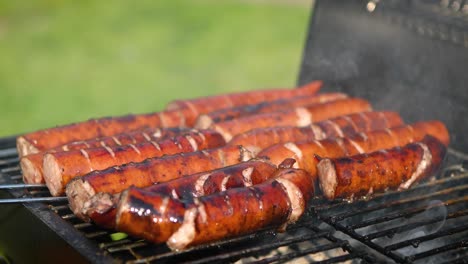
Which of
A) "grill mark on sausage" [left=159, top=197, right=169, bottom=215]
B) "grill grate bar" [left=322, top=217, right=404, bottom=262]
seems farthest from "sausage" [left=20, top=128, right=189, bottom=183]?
"grill grate bar" [left=322, top=217, right=404, bottom=262]

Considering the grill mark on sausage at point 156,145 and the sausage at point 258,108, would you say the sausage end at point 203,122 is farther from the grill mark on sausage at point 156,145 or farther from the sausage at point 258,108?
the grill mark on sausage at point 156,145

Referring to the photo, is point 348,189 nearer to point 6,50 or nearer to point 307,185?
point 307,185

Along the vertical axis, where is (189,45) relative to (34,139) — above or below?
→ above

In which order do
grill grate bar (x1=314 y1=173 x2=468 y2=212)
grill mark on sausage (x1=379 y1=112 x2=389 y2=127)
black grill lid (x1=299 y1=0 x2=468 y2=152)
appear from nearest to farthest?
grill grate bar (x1=314 y1=173 x2=468 y2=212), grill mark on sausage (x1=379 y1=112 x2=389 y2=127), black grill lid (x1=299 y1=0 x2=468 y2=152)

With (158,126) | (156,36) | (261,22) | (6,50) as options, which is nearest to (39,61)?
(6,50)

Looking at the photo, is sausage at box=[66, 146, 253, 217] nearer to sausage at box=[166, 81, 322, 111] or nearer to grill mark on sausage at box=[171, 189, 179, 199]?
grill mark on sausage at box=[171, 189, 179, 199]

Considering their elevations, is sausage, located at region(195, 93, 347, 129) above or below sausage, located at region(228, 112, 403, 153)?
above

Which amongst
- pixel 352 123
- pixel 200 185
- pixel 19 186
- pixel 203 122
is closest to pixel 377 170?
pixel 352 123
